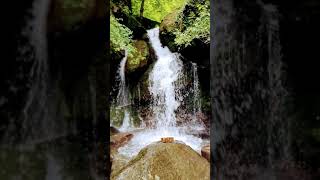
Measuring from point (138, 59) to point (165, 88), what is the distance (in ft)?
6.43

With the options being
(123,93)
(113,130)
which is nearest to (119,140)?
(113,130)

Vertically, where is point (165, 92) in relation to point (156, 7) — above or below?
below

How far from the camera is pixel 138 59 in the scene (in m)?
17.1

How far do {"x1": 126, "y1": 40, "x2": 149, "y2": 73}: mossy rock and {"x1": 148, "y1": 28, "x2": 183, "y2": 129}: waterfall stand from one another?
707mm

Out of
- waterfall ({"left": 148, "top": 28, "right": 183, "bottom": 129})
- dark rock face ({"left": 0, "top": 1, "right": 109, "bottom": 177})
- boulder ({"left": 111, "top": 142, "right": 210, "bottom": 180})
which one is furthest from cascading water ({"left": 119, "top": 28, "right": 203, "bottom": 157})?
dark rock face ({"left": 0, "top": 1, "right": 109, "bottom": 177})

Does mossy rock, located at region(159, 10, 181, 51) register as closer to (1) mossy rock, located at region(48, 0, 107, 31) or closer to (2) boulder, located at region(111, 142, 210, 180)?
(2) boulder, located at region(111, 142, 210, 180)

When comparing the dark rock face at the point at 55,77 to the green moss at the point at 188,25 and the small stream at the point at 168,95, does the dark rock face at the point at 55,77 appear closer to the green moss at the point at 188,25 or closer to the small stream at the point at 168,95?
the green moss at the point at 188,25

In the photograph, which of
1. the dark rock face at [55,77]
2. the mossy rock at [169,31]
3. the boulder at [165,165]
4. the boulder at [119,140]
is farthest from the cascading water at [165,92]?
the dark rock face at [55,77]

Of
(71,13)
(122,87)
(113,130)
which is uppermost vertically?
(122,87)

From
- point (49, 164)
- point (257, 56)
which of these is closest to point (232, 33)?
point (257, 56)

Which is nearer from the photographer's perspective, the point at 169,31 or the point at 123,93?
the point at 123,93

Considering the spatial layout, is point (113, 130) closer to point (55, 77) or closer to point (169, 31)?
point (169, 31)

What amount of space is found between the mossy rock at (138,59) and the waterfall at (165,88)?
2.32 ft

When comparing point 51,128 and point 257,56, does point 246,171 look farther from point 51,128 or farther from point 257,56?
point 51,128
